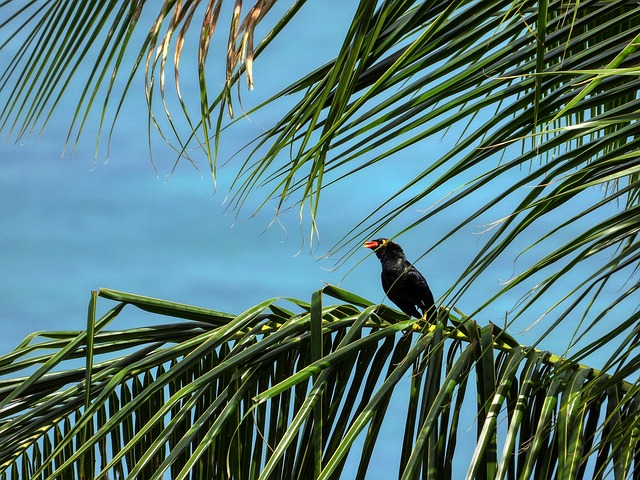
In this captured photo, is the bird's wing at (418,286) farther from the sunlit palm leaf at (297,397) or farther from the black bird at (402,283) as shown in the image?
the sunlit palm leaf at (297,397)

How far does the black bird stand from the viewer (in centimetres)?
354

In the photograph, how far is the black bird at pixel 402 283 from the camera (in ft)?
11.6

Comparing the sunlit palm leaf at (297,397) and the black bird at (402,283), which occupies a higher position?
the black bird at (402,283)

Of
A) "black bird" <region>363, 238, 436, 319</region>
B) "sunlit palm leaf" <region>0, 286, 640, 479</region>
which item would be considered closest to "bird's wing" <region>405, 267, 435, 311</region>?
"black bird" <region>363, 238, 436, 319</region>

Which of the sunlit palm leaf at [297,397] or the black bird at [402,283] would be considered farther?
the black bird at [402,283]

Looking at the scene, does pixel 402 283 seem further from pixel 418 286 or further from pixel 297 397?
pixel 297 397

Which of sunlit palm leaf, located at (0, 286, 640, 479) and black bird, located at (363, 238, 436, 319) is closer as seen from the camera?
sunlit palm leaf, located at (0, 286, 640, 479)

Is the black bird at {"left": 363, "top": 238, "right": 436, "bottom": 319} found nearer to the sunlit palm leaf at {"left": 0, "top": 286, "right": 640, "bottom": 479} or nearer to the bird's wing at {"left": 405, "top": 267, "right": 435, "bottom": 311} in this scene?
the bird's wing at {"left": 405, "top": 267, "right": 435, "bottom": 311}

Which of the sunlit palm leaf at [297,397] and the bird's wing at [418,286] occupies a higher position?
the bird's wing at [418,286]

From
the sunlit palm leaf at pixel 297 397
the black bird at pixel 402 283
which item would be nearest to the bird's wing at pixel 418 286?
the black bird at pixel 402 283

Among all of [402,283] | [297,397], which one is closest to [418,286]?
[402,283]

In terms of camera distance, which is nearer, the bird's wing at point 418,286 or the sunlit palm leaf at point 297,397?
the sunlit palm leaf at point 297,397

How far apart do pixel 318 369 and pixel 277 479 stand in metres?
0.21

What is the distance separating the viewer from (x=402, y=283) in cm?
352
